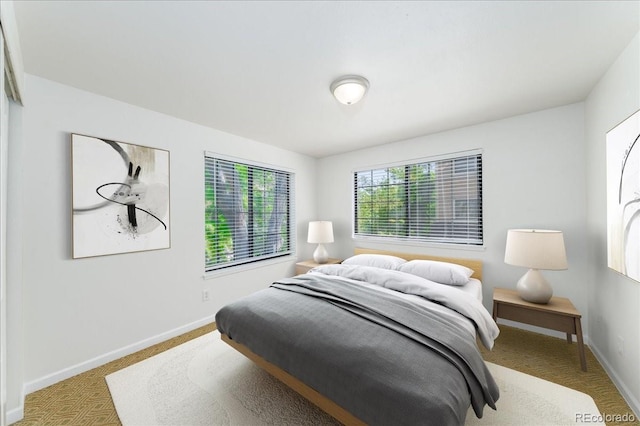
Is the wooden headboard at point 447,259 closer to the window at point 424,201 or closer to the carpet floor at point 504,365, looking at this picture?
the window at point 424,201

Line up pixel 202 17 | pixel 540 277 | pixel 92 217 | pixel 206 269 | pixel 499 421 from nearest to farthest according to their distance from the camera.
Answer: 1. pixel 202 17
2. pixel 499 421
3. pixel 92 217
4. pixel 540 277
5. pixel 206 269

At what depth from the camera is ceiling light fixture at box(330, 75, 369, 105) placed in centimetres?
193

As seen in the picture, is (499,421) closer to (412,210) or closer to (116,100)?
(412,210)

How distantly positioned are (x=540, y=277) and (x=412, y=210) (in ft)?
5.17

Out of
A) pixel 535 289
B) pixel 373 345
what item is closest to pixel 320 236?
pixel 373 345

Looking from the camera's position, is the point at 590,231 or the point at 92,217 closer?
the point at 92,217

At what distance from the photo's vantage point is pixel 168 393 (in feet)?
6.15

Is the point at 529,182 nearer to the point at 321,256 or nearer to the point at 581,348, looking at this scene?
the point at 581,348

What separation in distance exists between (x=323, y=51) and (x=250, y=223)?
2.57m

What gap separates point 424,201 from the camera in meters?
3.45

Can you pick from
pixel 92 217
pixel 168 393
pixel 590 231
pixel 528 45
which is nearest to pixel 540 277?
pixel 590 231

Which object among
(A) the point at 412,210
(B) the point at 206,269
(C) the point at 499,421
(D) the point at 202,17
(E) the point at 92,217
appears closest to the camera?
(D) the point at 202,17

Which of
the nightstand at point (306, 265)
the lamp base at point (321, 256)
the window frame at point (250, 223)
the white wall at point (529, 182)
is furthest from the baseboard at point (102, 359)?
the white wall at point (529, 182)

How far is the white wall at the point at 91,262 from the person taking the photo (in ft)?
6.27
